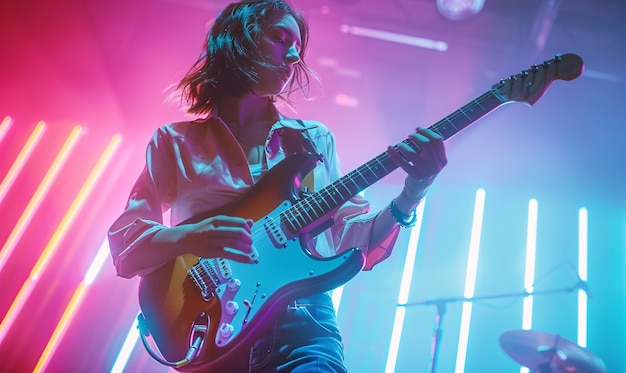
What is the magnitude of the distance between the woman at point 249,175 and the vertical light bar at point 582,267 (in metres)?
4.07

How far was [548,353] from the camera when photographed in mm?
3816

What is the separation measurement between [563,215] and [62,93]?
5.37m

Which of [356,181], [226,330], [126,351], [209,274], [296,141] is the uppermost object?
[296,141]

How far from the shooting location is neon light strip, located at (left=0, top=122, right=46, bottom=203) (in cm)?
435

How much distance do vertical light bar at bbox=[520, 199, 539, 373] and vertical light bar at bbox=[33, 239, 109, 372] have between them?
402 cm

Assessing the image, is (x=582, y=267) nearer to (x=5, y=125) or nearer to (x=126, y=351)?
(x=126, y=351)

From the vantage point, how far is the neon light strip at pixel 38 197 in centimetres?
420

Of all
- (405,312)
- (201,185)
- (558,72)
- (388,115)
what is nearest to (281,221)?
(201,185)

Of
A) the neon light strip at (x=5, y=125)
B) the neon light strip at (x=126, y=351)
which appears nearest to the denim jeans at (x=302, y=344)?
the neon light strip at (x=126, y=351)

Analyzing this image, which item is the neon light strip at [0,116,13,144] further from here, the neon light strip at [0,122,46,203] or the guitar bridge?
the guitar bridge

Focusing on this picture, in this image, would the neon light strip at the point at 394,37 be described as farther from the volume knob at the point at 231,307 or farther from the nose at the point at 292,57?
the volume knob at the point at 231,307

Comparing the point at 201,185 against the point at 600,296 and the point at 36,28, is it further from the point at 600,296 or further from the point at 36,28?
the point at 600,296

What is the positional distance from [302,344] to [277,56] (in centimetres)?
114

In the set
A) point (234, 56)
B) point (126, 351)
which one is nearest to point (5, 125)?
point (126, 351)
